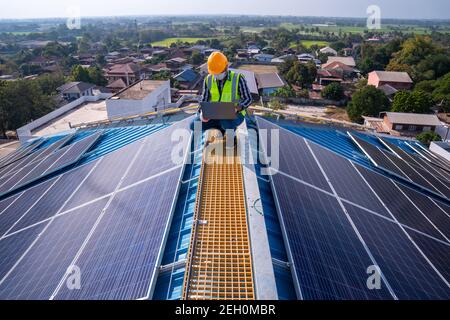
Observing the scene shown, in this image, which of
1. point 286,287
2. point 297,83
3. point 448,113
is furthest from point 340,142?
point 297,83

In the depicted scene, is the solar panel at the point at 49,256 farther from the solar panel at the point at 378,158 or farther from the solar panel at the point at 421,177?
the solar panel at the point at 421,177

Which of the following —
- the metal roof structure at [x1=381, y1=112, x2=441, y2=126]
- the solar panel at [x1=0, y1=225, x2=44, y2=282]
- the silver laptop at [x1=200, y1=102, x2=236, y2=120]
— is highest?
the silver laptop at [x1=200, y1=102, x2=236, y2=120]

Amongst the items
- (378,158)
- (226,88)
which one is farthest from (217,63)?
(378,158)

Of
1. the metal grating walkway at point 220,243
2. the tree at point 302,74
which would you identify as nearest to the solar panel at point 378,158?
the metal grating walkway at point 220,243

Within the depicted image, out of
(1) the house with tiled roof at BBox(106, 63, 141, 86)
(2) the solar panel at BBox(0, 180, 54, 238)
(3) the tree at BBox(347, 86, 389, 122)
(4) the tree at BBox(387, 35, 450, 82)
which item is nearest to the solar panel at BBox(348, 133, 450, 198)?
(2) the solar panel at BBox(0, 180, 54, 238)

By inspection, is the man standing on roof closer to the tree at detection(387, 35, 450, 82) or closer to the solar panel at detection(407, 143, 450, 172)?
the solar panel at detection(407, 143, 450, 172)

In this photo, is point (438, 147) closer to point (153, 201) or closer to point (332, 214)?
point (332, 214)
